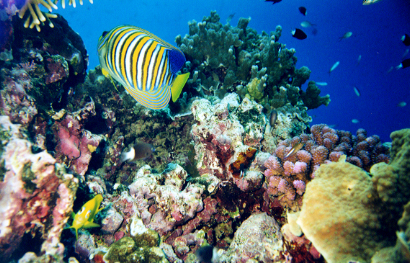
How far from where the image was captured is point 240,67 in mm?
4676

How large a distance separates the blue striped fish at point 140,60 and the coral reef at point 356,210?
5.92 ft

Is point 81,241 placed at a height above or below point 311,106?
below

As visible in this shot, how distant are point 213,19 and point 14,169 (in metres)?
6.17

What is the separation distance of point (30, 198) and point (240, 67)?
4589 millimetres

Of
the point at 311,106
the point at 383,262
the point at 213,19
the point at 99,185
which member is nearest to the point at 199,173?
the point at 99,185

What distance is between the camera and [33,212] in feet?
6.38

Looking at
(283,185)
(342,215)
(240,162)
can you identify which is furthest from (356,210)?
(240,162)

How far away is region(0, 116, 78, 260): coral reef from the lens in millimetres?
1801

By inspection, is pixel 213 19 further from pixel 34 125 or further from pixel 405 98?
pixel 405 98

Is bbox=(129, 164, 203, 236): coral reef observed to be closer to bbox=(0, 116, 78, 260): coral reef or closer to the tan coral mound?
bbox=(0, 116, 78, 260): coral reef

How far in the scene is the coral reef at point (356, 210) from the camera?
1.49 metres

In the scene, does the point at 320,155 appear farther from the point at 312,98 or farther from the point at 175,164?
the point at 312,98

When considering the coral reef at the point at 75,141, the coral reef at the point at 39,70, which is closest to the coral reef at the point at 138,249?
the coral reef at the point at 75,141

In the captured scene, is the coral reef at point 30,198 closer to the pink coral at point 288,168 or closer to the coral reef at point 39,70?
the coral reef at point 39,70
